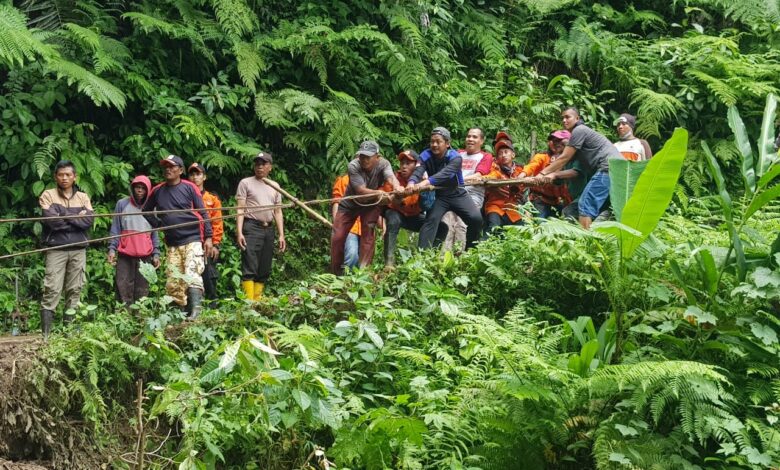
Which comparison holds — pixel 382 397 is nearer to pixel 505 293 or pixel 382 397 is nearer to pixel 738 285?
pixel 505 293

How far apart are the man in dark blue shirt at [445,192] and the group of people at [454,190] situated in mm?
10

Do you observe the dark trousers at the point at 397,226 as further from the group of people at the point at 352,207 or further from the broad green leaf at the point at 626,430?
the broad green leaf at the point at 626,430

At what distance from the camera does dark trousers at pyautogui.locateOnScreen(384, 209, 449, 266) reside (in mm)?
9336

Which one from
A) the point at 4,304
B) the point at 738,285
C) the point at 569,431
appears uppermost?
the point at 738,285

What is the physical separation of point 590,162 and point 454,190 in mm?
1412

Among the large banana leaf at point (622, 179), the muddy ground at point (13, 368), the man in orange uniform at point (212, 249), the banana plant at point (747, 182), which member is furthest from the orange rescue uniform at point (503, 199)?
the muddy ground at point (13, 368)

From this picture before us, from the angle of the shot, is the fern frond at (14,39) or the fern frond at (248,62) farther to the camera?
the fern frond at (248,62)

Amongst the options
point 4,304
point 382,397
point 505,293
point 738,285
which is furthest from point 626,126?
point 4,304

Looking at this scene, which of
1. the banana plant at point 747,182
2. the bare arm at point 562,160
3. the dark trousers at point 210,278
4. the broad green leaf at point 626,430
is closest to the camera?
the broad green leaf at point 626,430

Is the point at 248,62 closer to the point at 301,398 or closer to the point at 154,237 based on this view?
the point at 154,237

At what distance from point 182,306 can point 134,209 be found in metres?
1.17

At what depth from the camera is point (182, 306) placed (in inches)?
328

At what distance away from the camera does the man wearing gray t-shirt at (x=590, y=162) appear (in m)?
8.59

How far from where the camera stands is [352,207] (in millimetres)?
8805
